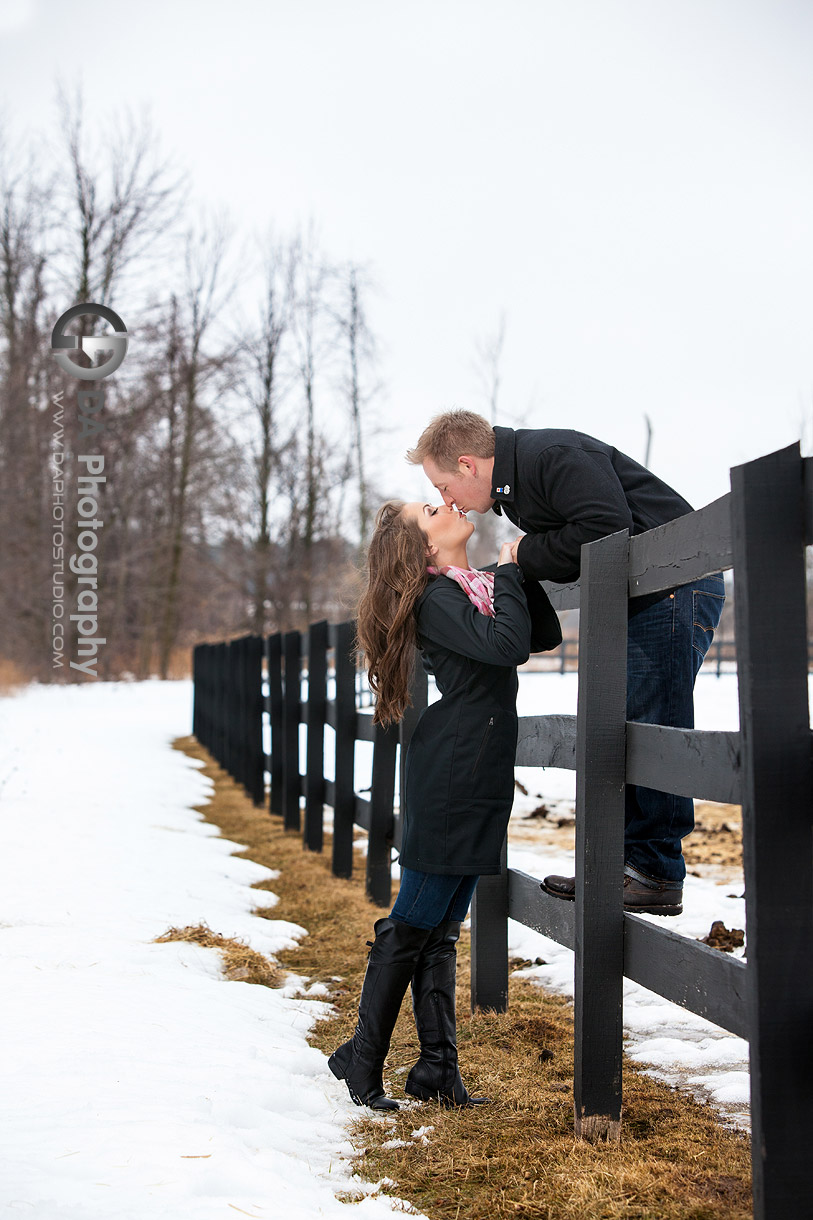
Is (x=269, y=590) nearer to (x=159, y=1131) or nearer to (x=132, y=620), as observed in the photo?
(x=132, y=620)

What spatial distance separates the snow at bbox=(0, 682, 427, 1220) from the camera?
1.89 metres

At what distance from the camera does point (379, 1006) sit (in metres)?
2.67

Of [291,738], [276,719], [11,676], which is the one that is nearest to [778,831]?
[291,738]

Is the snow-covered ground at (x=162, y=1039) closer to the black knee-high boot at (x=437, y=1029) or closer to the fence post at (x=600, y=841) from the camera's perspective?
the black knee-high boot at (x=437, y=1029)

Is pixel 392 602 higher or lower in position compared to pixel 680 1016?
higher

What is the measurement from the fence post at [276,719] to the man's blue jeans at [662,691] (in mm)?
5687

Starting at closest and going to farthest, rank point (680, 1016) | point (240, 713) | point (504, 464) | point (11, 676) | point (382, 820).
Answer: point (504, 464), point (680, 1016), point (382, 820), point (240, 713), point (11, 676)

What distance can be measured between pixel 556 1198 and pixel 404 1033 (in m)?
1.33

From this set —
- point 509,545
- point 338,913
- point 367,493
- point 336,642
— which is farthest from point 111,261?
point 509,545

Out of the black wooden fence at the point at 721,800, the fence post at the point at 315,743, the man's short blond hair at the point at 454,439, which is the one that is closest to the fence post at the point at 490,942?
the black wooden fence at the point at 721,800

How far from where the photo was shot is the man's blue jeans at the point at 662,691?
2693 millimetres

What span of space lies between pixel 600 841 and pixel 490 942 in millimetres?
1125

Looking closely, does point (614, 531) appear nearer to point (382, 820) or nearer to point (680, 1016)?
point (680, 1016)

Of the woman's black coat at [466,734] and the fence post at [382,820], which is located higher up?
the woman's black coat at [466,734]
